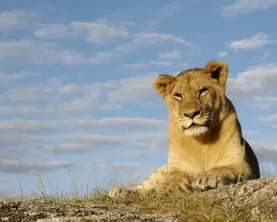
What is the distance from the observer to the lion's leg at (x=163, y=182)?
6262 mm

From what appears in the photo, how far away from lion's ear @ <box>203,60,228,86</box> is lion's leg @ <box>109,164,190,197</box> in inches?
57.4

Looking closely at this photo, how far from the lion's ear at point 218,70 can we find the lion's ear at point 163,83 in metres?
0.53

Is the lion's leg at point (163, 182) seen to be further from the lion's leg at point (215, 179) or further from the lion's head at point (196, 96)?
the lion's head at point (196, 96)

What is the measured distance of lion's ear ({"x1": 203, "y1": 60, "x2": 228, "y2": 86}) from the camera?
25.5 ft

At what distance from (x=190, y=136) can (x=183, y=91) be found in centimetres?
67

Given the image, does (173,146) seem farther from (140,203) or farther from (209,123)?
(140,203)

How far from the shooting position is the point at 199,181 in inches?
242

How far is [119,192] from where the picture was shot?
662 cm

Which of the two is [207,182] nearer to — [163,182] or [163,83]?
[163,182]

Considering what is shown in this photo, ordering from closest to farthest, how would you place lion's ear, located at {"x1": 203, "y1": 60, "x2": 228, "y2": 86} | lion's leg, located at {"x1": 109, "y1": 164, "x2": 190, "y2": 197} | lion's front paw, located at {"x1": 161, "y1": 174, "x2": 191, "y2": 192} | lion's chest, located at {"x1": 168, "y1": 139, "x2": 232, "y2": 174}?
lion's front paw, located at {"x1": 161, "y1": 174, "x2": 191, "y2": 192} → lion's leg, located at {"x1": 109, "y1": 164, "x2": 190, "y2": 197} → lion's chest, located at {"x1": 168, "y1": 139, "x2": 232, "y2": 174} → lion's ear, located at {"x1": 203, "y1": 60, "x2": 228, "y2": 86}

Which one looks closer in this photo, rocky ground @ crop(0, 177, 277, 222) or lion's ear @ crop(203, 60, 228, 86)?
rocky ground @ crop(0, 177, 277, 222)

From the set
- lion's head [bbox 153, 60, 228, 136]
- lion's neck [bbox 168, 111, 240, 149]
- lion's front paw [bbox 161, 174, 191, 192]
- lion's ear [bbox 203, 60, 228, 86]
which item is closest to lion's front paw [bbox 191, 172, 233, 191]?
lion's front paw [bbox 161, 174, 191, 192]

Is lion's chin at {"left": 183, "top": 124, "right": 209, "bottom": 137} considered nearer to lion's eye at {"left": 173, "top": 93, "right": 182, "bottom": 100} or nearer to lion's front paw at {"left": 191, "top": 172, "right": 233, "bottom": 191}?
lion's eye at {"left": 173, "top": 93, "right": 182, "bottom": 100}

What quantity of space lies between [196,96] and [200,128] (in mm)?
558
